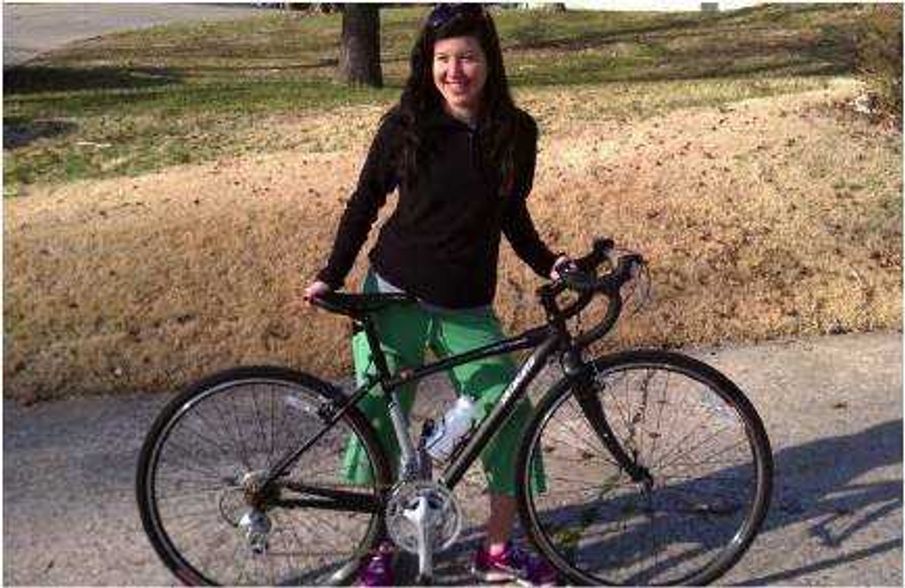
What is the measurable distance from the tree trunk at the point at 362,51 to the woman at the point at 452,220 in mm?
9003

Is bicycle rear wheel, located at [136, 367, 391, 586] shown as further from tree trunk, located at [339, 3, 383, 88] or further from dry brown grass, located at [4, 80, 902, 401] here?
tree trunk, located at [339, 3, 383, 88]

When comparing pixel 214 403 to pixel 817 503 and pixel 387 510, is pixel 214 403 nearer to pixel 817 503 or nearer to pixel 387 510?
pixel 387 510

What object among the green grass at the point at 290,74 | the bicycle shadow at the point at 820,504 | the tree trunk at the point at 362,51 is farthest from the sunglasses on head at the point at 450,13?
the tree trunk at the point at 362,51

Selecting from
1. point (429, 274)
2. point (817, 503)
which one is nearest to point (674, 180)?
point (817, 503)

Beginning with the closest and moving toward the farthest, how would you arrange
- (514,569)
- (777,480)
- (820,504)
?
1. (514,569)
2. (820,504)
3. (777,480)

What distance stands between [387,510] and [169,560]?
0.65 m

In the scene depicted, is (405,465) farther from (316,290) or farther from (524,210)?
(524,210)

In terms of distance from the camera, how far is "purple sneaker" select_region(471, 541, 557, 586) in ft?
11.6

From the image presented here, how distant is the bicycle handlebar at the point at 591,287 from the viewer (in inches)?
131

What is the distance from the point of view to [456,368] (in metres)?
3.44

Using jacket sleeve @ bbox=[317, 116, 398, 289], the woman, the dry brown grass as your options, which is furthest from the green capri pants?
the dry brown grass

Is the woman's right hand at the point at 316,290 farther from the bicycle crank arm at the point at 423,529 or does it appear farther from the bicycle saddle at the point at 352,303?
the bicycle crank arm at the point at 423,529

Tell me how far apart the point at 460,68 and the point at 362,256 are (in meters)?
3.10

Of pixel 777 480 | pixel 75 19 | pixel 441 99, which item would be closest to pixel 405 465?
pixel 441 99
